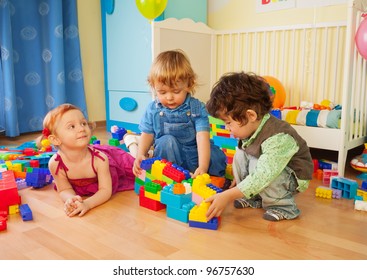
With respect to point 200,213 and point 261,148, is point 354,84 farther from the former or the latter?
point 200,213

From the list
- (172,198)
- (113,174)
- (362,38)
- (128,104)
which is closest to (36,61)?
(128,104)

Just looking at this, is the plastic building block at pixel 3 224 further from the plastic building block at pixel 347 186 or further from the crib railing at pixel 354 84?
the crib railing at pixel 354 84

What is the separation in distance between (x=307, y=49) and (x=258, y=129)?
1373mm

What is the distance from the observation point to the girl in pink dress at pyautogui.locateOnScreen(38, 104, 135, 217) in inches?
48.3

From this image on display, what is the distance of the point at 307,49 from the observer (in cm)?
228

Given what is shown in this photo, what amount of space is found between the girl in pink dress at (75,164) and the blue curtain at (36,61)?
4.86 feet

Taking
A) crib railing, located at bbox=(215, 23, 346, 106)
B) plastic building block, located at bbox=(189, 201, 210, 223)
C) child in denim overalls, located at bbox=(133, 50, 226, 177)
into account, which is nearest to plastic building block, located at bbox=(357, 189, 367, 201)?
child in denim overalls, located at bbox=(133, 50, 226, 177)

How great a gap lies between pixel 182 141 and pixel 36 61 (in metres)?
1.74

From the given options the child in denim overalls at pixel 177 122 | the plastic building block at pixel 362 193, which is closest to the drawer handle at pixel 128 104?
the child in denim overalls at pixel 177 122

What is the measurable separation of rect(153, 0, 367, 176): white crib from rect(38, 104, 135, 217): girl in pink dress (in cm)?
97

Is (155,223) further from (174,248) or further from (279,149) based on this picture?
(279,149)

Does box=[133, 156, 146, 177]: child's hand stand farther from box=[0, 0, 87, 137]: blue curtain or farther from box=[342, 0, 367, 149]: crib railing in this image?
box=[0, 0, 87, 137]: blue curtain

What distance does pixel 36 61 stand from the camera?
2.73 m
